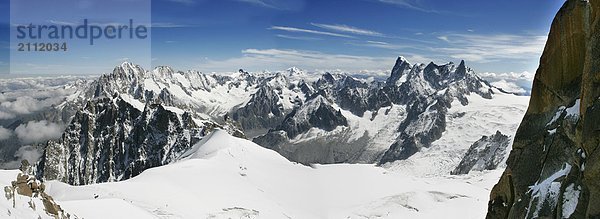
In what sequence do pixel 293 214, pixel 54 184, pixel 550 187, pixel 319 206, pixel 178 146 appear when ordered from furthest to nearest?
pixel 178 146, pixel 319 206, pixel 293 214, pixel 54 184, pixel 550 187

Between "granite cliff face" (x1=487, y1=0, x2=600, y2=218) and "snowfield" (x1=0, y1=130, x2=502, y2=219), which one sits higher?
"granite cliff face" (x1=487, y1=0, x2=600, y2=218)

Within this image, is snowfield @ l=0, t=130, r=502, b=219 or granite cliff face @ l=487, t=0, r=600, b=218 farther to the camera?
snowfield @ l=0, t=130, r=502, b=219

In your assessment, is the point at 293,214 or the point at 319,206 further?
the point at 319,206

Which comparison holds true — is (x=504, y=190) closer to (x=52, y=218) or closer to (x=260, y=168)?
(x=52, y=218)

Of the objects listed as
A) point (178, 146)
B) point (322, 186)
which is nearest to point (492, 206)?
point (322, 186)

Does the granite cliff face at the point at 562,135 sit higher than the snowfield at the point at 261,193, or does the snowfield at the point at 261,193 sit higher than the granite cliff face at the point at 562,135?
the granite cliff face at the point at 562,135
